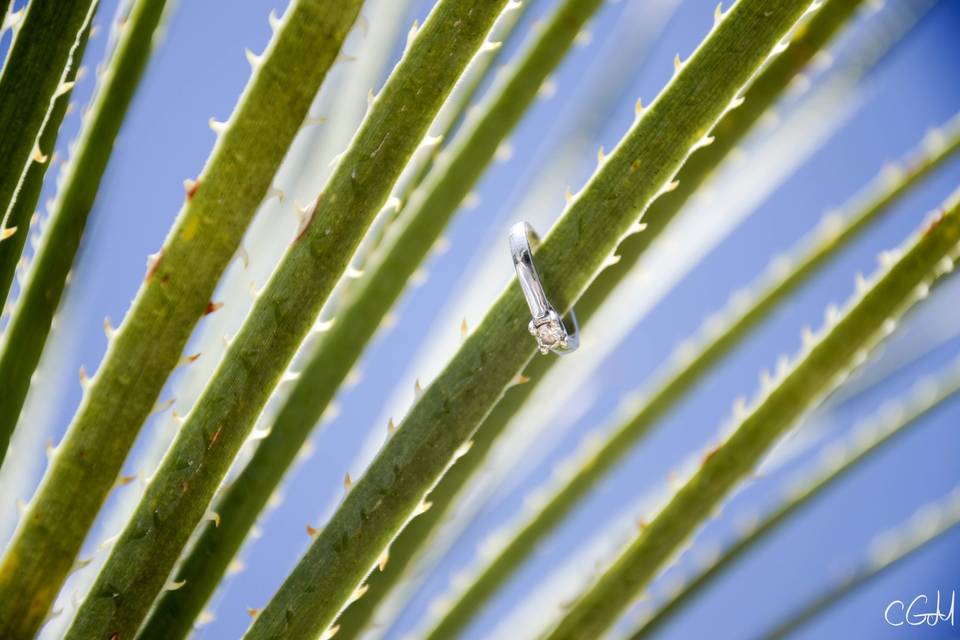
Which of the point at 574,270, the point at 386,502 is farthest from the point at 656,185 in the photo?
the point at 386,502

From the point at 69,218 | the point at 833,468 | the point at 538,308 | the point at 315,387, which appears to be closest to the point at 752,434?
the point at 833,468

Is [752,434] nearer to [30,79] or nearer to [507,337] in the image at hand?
[507,337]

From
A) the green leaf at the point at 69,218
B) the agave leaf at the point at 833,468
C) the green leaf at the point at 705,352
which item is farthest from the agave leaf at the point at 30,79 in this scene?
the agave leaf at the point at 833,468

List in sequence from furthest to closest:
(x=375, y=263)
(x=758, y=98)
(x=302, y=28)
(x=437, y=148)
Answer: (x=437, y=148)
(x=375, y=263)
(x=758, y=98)
(x=302, y=28)

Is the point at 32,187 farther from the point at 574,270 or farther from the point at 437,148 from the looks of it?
the point at 574,270

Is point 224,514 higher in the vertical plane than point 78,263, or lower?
lower
